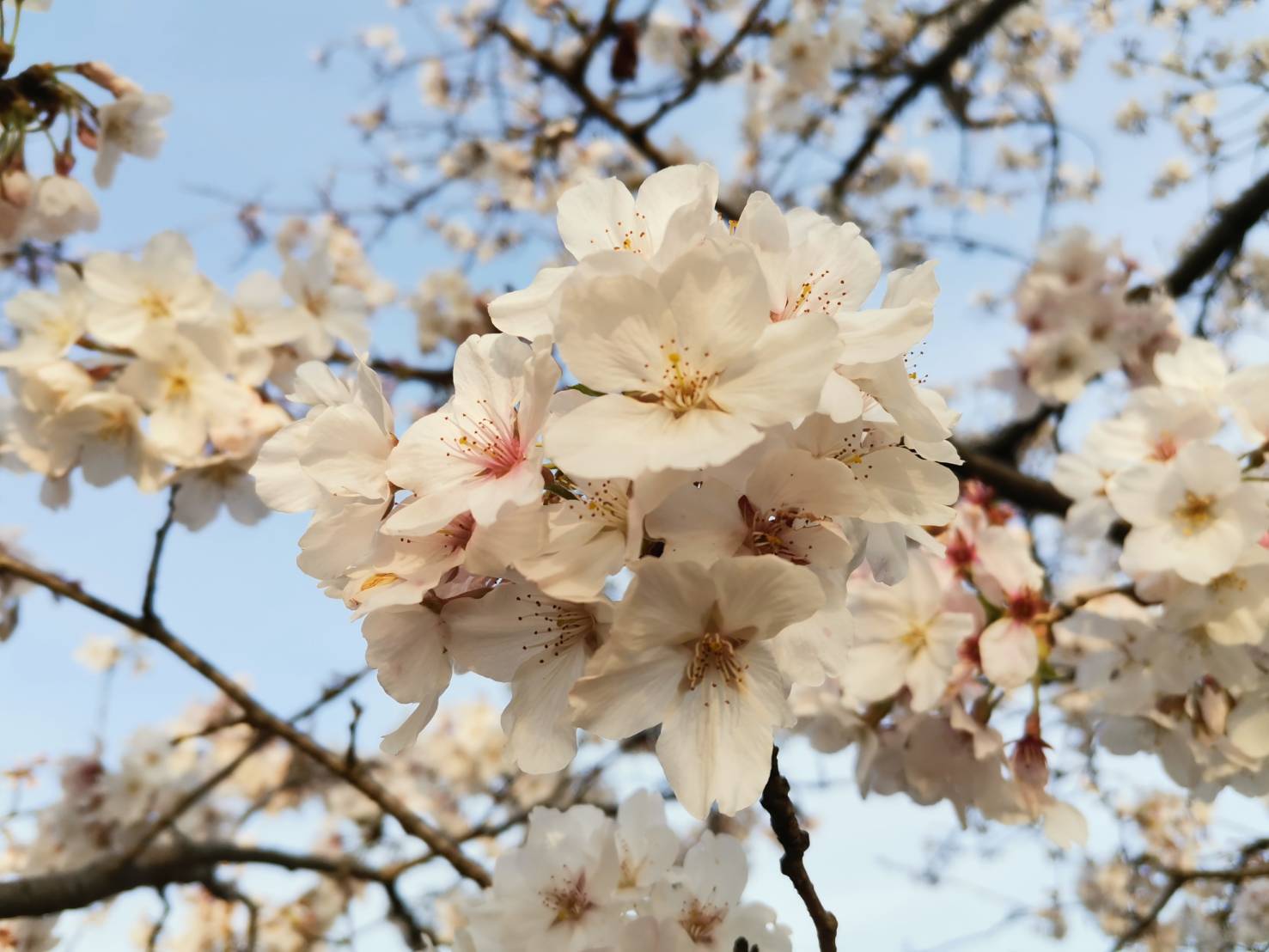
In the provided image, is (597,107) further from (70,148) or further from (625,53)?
(70,148)

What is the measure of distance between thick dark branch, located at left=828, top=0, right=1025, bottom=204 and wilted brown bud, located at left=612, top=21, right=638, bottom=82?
1.17 metres

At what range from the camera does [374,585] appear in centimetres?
88

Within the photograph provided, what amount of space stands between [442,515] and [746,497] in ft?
0.93

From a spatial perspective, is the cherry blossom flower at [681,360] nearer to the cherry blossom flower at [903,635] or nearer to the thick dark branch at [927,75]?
the cherry blossom flower at [903,635]

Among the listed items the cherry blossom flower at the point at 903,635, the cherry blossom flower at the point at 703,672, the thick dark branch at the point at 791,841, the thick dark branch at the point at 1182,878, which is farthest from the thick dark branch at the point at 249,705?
the thick dark branch at the point at 1182,878

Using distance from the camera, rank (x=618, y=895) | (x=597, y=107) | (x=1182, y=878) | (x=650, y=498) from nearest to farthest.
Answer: (x=650, y=498), (x=618, y=895), (x=1182, y=878), (x=597, y=107)

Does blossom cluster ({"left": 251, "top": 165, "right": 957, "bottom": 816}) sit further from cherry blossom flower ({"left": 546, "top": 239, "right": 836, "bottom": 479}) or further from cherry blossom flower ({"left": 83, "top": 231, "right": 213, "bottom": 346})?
cherry blossom flower ({"left": 83, "top": 231, "right": 213, "bottom": 346})

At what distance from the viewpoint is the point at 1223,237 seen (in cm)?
341

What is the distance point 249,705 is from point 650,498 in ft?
5.34

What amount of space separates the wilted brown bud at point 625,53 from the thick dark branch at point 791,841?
3.92 metres

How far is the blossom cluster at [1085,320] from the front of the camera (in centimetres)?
329

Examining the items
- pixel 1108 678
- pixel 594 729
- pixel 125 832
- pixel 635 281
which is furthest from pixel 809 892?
pixel 125 832

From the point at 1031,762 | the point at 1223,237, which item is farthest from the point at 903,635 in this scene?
the point at 1223,237

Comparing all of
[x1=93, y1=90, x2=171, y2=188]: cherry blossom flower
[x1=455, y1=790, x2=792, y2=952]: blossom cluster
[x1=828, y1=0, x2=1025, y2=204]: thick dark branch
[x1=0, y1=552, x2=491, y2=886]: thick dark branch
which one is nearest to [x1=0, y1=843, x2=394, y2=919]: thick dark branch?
[x1=0, y1=552, x2=491, y2=886]: thick dark branch
